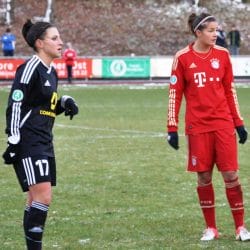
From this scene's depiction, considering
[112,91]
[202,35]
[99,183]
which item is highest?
[202,35]

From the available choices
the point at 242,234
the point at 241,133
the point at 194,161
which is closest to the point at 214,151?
the point at 194,161

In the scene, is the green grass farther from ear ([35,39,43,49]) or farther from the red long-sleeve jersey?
ear ([35,39,43,49])

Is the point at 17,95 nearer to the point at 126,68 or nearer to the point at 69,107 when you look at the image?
the point at 69,107

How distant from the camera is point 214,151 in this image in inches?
318

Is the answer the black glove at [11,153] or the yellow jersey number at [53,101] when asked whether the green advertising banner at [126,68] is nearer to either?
the yellow jersey number at [53,101]

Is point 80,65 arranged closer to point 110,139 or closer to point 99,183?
point 110,139

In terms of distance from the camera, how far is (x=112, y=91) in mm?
30844

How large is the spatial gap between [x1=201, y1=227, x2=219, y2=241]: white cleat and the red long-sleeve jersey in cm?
93

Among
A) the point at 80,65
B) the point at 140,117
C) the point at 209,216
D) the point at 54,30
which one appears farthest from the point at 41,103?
the point at 80,65

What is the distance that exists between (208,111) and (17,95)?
1986 mm

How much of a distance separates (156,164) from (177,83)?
16.6 ft

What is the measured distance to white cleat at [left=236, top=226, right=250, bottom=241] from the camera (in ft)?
26.2

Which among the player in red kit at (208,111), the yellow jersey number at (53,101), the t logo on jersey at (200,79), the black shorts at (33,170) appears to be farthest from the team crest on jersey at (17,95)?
the t logo on jersey at (200,79)

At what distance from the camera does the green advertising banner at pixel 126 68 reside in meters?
36.1
